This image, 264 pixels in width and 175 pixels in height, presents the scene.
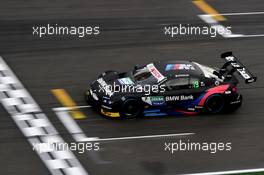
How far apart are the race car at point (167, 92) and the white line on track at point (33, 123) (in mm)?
1643

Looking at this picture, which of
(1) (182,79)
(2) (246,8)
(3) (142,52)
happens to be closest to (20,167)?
(1) (182,79)

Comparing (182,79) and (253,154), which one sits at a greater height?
(182,79)

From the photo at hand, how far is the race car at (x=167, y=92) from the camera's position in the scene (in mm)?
20812

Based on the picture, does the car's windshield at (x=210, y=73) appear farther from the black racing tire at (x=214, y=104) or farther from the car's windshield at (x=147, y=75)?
the car's windshield at (x=147, y=75)

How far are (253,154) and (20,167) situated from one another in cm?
591

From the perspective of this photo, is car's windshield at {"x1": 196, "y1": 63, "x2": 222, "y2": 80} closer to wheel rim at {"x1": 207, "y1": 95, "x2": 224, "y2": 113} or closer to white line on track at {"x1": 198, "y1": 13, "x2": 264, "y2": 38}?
wheel rim at {"x1": 207, "y1": 95, "x2": 224, "y2": 113}

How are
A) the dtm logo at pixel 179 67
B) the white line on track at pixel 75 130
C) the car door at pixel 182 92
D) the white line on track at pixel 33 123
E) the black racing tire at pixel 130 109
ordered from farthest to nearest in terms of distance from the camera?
the dtm logo at pixel 179 67
the car door at pixel 182 92
the black racing tire at pixel 130 109
the white line on track at pixel 75 130
the white line on track at pixel 33 123

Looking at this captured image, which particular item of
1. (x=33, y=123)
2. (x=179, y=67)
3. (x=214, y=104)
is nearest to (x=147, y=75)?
(x=179, y=67)

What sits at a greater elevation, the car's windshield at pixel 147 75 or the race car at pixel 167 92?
the car's windshield at pixel 147 75

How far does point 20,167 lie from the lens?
61.0 ft

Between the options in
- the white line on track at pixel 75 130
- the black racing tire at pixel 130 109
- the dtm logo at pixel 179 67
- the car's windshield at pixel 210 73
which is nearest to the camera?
the white line on track at pixel 75 130

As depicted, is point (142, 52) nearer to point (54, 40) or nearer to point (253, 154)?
point (54, 40)

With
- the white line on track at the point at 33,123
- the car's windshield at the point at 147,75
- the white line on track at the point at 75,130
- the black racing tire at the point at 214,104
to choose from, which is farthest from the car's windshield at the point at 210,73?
the white line on track at the point at 33,123

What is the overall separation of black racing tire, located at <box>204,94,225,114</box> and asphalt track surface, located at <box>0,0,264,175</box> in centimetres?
22
